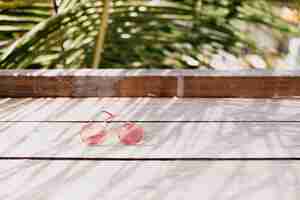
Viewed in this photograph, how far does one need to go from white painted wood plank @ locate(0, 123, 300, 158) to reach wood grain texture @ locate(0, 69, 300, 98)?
144mm

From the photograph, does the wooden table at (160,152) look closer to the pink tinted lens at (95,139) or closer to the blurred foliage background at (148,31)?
the pink tinted lens at (95,139)

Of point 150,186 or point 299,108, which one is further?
point 299,108

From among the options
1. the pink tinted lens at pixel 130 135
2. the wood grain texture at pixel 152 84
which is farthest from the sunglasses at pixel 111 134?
the wood grain texture at pixel 152 84

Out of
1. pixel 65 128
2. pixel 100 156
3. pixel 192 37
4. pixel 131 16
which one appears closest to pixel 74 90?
pixel 65 128

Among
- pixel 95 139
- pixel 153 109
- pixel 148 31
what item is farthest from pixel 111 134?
pixel 148 31

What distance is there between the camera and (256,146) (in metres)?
0.54

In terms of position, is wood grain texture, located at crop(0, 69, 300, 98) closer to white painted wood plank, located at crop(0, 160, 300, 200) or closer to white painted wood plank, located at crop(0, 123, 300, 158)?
white painted wood plank, located at crop(0, 123, 300, 158)

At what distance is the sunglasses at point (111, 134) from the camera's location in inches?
22.0

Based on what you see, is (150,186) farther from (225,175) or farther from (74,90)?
(74,90)

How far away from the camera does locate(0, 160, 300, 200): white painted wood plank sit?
430 millimetres

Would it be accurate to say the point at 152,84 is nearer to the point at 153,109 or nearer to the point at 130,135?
the point at 153,109

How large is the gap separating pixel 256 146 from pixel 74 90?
0.41 meters

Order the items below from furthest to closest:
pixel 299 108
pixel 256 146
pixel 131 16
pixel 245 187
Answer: pixel 131 16 < pixel 299 108 < pixel 256 146 < pixel 245 187

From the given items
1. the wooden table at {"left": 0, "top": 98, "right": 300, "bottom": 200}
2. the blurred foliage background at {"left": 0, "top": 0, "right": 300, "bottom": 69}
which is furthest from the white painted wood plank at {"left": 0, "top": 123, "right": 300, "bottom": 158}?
the blurred foliage background at {"left": 0, "top": 0, "right": 300, "bottom": 69}
